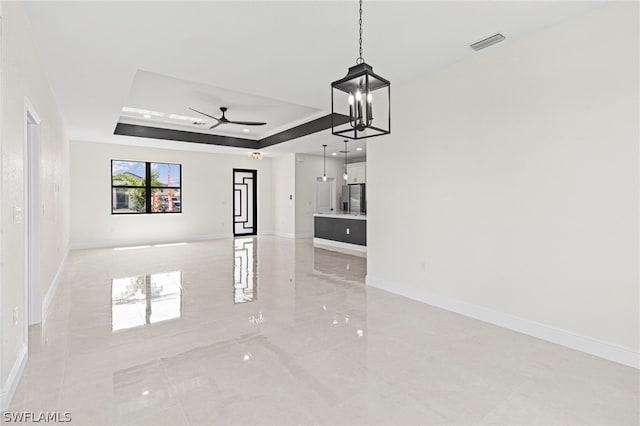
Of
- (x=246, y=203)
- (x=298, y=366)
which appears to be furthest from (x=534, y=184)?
(x=246, y=203)

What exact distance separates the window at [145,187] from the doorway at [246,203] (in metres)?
2.07

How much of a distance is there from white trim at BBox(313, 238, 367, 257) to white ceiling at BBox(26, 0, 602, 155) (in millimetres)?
4333

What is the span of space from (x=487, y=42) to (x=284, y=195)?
8.55 metres

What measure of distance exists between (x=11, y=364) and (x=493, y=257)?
4.03 meters

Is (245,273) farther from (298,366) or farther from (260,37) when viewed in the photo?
(260,37)

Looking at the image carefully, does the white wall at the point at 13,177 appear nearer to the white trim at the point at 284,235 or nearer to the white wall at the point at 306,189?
the white wall at the point at 306,189

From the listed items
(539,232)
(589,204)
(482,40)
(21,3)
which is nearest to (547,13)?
(482,40)

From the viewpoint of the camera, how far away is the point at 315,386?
2.26 meters

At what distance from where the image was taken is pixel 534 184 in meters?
Result: 3.17

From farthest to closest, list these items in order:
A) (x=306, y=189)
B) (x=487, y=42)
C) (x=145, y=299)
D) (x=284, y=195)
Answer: (x=284, y=195) < (x=306, y=189) < (x=145, y=299) < (x=487, y=42)

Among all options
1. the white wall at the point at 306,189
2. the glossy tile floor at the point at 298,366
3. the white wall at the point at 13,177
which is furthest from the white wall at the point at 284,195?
the white wall at the point at 13,177

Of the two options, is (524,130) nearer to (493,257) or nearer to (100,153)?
(493,257)

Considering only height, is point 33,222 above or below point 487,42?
below

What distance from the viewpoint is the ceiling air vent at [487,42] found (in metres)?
3.21
